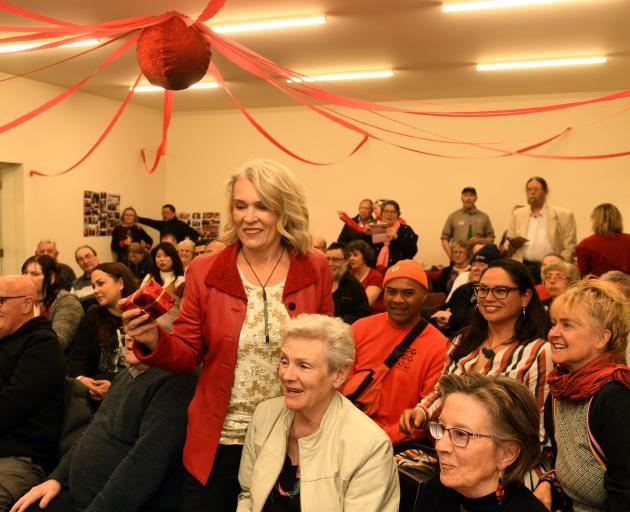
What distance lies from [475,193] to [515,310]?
6795 millimetres

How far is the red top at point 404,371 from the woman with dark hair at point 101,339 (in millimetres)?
1381

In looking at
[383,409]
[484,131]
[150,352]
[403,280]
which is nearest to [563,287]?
[403,280]

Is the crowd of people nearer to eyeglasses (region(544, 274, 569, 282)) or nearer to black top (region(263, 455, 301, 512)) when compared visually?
black top (region(263, 455, 301, 512))

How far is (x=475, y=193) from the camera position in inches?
357

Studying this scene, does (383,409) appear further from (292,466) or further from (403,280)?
(292,466)

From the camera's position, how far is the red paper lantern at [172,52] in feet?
10.3

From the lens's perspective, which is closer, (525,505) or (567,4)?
(525,505)

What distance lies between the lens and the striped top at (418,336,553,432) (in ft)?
7.55

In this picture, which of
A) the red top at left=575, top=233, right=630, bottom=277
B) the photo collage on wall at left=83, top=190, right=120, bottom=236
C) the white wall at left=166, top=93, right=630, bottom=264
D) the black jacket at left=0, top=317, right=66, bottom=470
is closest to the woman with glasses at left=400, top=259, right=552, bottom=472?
the black jacket at left=0, top=317, right=66, bottom=470

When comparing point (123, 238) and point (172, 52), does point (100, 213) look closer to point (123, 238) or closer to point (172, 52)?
point (123, 238)

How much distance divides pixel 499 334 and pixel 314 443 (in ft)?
3.23

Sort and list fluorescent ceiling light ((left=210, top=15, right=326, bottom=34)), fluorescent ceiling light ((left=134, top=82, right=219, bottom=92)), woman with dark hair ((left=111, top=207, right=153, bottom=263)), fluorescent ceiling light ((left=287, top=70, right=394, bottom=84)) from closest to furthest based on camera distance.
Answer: fluorescent ceiling light ((left=210, top=15, right=326, bottom=34)), fluorescent ceiling light ((left=287, top=70, right=394, bottom=84)), fluorescent ceiling light ((left=134, top=82, right=219, bottom=92)), woman with dark hair ((left=111, top=207, right=153, bottom=263))

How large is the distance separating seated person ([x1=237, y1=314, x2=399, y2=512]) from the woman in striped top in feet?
1.81

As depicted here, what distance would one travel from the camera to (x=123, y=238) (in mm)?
10047
